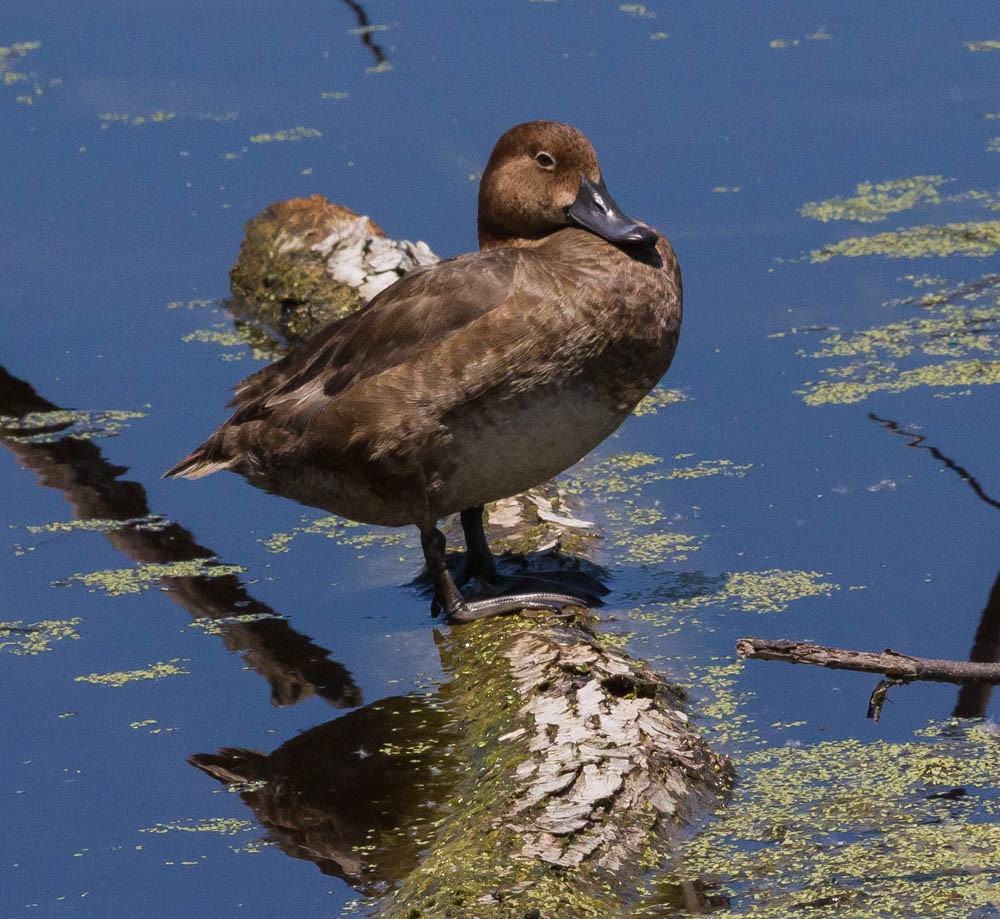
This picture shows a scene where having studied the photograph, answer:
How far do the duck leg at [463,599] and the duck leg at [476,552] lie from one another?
0.55ft

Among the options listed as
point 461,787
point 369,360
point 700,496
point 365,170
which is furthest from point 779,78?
point 461,787

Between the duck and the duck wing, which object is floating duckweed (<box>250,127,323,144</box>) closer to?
the duck wing

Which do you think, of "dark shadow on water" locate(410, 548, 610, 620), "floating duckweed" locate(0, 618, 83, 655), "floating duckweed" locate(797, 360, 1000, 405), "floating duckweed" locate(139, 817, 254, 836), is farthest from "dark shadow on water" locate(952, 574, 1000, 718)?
"floating duckweed" locate(0, 618, 83, 655)

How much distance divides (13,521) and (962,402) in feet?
11.5

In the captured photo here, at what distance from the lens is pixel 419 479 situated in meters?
4.96

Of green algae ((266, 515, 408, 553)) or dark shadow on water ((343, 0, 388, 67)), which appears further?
dark shadow on water ((343, 0, 388, 67))

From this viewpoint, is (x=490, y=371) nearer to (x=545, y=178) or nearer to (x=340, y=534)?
(x=545, y=178)

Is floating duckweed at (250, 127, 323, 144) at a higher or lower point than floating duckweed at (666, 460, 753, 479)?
higher

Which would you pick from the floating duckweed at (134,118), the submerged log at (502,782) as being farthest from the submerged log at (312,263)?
the submerged log at (502,782)

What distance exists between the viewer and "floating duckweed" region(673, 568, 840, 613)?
5141 mm

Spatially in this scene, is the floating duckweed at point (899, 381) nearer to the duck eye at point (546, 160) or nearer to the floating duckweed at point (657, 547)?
the floating duckweed at point (657, 547)

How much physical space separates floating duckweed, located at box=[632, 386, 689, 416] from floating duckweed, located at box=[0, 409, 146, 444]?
2.02 meters

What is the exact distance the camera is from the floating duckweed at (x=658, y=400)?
22.1 feet

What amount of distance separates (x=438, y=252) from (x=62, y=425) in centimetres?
194
